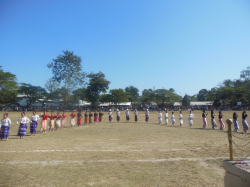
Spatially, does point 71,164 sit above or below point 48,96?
below

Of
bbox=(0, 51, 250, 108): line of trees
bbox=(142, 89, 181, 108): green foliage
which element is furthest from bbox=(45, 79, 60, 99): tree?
bbox=(142, 89, 181, 108): green foliage

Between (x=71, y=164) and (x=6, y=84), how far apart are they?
4737 cm

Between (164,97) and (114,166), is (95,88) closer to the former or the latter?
(164,97)

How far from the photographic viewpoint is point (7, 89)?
144ft

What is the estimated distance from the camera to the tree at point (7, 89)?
4312 centimetres

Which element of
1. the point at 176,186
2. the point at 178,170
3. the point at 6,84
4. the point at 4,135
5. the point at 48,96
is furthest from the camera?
the point at 48,96

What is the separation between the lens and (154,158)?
6.65 metres

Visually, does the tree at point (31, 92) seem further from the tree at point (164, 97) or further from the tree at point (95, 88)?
the tree at point (164, 97)

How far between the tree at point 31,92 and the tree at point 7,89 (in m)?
3.57

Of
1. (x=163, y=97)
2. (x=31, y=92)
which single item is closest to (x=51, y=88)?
(x=31, y=92)

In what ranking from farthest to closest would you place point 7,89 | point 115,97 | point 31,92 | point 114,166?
point 115,97, point 31,92, point 7,89, point 114,166

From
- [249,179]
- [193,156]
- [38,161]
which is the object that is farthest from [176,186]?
[38,161]

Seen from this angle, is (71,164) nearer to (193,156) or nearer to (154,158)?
(154,158)

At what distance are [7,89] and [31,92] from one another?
20.6 feet
